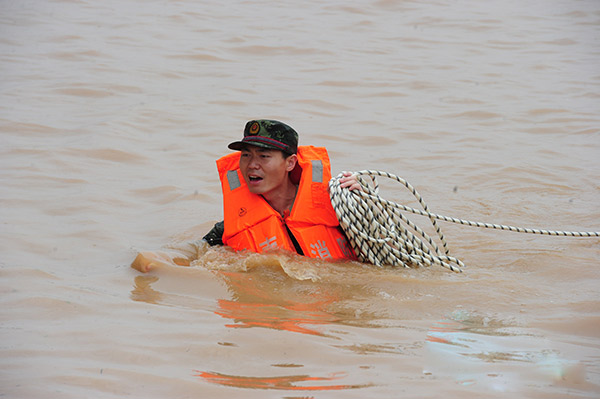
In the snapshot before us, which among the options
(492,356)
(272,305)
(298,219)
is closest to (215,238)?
(298,219)

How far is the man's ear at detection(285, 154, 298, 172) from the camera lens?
5.17 metres

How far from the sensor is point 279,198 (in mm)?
5320

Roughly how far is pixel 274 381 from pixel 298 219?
2162mm

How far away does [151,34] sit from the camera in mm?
12680

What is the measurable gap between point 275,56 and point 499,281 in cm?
813

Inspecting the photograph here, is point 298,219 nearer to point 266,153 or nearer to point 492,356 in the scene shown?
point 266,153

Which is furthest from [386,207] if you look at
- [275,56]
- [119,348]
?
[275,56]

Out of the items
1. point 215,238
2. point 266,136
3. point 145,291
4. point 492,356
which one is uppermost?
point 266,136

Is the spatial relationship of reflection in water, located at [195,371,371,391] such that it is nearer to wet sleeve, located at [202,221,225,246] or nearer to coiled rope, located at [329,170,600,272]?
coiled rope, located at [329,170,600,272]

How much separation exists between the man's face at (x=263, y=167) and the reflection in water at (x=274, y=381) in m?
2.17

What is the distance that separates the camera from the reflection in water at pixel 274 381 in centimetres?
297

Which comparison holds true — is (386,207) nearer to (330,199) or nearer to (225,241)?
(330,199)

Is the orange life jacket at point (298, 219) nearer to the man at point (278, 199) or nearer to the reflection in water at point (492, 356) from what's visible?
the man at point (278, 199)

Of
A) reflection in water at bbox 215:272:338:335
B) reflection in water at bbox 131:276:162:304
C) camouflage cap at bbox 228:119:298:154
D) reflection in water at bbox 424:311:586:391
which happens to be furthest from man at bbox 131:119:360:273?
reflection in water at bbox 424:311:586:391
